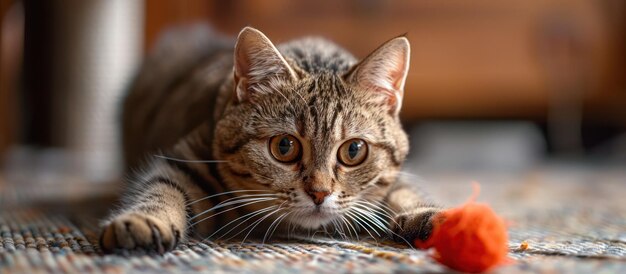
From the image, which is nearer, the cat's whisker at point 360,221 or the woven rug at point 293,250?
the woven rug at point 293,250

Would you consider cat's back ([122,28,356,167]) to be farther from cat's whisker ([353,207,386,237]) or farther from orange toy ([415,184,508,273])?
orange toy ([415,184,508,273])

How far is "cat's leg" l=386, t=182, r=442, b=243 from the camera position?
1.12 m

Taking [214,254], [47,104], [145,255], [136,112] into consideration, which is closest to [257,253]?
[214,254]

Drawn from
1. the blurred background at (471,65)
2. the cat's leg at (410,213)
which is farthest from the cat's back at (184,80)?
the blurred background at (471,65)

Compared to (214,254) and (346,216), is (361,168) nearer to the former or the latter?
(346,216)

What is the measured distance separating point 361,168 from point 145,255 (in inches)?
17.2

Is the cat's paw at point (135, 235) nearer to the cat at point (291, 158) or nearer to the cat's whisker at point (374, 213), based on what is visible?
the cat at point (291, 158)

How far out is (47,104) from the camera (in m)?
3.51

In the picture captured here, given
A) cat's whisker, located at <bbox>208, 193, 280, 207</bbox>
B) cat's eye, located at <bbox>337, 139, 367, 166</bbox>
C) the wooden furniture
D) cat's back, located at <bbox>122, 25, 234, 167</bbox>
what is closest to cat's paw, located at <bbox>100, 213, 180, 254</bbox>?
cat's whisker, located at <bbox>208, 193, 280, 207</bbox>

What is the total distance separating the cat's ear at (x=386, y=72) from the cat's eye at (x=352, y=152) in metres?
0.12

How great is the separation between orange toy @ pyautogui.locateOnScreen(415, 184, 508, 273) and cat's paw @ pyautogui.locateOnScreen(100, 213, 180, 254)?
1.35ft

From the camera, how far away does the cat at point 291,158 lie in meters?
1.15

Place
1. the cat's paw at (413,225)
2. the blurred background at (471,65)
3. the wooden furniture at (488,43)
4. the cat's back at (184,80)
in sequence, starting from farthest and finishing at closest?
the wooden furniture at (488,43) → the blurred background at (471,65) → the cat's back at (184,80) → the cat's paw at (413,225)

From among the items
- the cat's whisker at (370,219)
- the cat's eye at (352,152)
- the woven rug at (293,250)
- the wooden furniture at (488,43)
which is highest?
the wooden furniture at (488,43)
